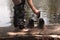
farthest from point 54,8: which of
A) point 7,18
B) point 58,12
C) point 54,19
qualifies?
point 7,18

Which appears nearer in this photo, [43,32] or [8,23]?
[43,32]

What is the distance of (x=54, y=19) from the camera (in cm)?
205

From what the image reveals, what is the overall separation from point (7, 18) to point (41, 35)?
0.59 meters

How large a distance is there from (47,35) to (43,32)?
0.06m

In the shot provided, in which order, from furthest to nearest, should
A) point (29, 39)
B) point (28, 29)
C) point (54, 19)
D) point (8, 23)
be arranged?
point (54, 19) < point (8, 23) < point (28, 29) < point (29, 39)

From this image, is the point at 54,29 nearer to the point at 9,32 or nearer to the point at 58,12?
the point at 9,32

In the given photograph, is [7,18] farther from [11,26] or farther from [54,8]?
[54,8]

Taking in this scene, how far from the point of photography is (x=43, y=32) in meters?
1.66

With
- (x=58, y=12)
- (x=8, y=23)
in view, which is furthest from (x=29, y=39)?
(x=58, y=12)

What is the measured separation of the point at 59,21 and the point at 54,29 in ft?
0.84

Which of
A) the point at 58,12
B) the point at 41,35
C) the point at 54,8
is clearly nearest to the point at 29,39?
the point at 41,35

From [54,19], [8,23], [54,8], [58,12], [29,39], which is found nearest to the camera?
[29,39]

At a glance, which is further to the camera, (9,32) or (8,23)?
(8,23)

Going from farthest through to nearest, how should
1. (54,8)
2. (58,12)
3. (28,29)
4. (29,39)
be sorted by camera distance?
(54,8) < (58,12) < (28,29) < (29,39)
